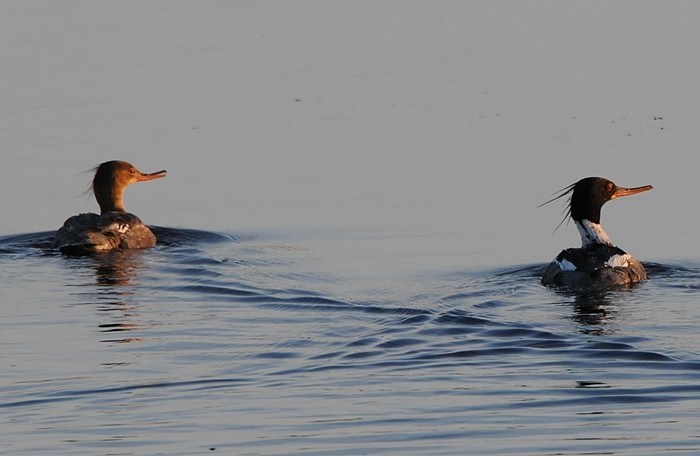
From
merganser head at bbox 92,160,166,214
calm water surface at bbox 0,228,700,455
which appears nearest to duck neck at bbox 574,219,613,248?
calm water surface at bbox 0,228,700,455

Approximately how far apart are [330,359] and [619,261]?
461 cm

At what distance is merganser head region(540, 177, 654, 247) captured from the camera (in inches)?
662

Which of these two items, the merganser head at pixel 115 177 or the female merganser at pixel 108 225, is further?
the merganser head at pixel 115 177

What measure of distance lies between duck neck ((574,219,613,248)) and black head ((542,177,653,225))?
0.05 meters

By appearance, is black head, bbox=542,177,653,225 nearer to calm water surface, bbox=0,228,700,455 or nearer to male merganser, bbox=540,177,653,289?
male merganser, bbox=540,177,653,289

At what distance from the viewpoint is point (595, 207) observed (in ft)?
55.2

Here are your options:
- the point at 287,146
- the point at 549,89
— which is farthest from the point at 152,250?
the point at 549,89

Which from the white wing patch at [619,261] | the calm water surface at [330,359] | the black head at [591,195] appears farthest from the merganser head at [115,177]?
the white wing patch at [619,261]

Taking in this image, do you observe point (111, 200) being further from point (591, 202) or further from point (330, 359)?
point (330, 359)

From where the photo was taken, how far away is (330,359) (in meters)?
11.8

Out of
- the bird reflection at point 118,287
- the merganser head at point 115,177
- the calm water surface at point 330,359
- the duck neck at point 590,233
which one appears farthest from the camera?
the merganser head at point 115,177

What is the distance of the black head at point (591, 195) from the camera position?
55.2 feet

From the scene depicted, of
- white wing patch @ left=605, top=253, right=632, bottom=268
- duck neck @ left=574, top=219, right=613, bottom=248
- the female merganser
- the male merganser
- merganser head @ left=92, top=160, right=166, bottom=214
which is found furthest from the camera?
merganser head @ left=92, top=160, right=166, bottom=214

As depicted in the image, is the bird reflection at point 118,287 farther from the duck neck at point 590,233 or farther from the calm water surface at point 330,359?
the duck neck at point 590,233
